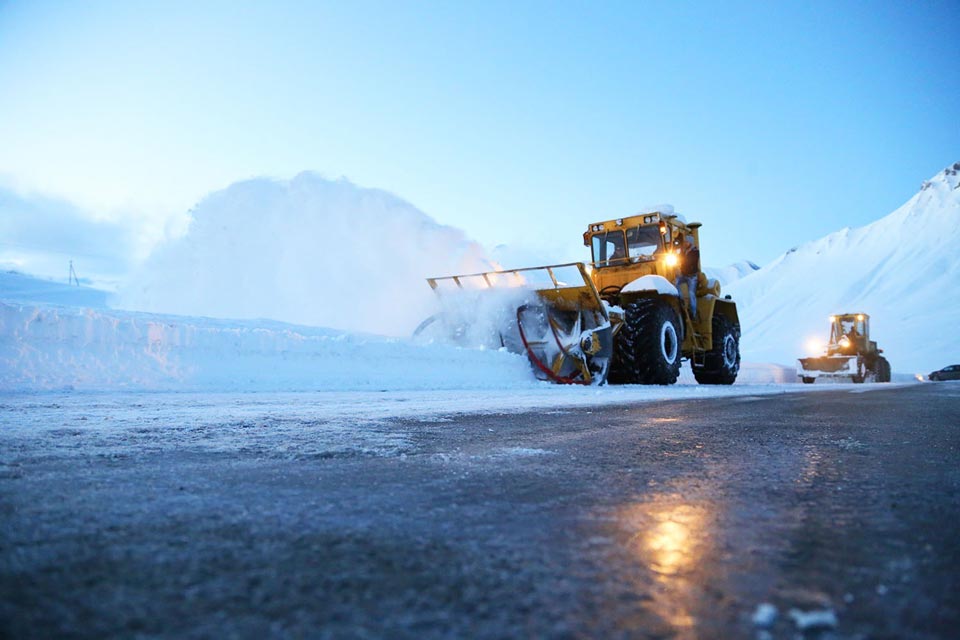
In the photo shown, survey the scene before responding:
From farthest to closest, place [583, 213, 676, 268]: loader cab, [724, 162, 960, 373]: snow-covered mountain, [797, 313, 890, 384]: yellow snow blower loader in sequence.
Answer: [724, 162, 960, 373]: snow-covered mountain < [797, 313, 890, 384]: yellow snow blower loader < [583, 213, 676, 268]: loader cab

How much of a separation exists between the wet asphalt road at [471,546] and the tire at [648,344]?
7.67 metres

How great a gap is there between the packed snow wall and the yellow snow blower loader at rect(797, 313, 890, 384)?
15626 millimetres

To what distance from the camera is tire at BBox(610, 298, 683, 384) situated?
9875 millimetres

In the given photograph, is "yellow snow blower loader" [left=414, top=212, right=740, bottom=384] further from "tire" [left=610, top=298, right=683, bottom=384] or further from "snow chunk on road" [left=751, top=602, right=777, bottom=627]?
"snow chunk on road" [left=751, top=602, right=777, bottom=627]

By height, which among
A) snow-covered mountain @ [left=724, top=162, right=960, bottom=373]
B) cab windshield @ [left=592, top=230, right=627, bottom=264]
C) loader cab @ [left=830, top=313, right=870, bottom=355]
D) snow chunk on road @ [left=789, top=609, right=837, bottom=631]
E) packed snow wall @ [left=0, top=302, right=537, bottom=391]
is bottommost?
snow chunk on road @ [left=789, top=609, right=837, bottom=631]

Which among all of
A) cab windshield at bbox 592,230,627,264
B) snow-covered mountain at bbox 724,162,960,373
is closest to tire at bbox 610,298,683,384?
cab windshield at bbox 592,230,627,264

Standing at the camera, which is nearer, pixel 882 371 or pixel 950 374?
pixel 882 371

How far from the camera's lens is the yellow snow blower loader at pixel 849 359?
21047mm

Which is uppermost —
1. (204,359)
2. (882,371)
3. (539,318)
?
(539,318)

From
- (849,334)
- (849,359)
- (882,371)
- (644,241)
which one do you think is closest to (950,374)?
(882,371)

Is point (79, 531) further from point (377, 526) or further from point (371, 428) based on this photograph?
point (371, 428)

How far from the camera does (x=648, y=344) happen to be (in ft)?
32.3

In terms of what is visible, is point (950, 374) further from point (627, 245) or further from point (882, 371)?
point (627, 245)

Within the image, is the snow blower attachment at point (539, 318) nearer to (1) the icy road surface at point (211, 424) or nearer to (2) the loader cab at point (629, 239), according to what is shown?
(2) the loader cab at point (629, 239)
